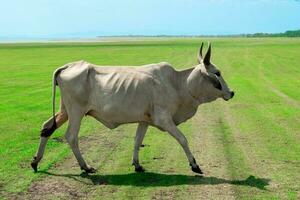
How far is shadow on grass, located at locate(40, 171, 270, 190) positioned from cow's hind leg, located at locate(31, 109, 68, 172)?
532 millimetres

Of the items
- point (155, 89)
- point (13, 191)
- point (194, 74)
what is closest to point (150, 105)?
point (155, 89)

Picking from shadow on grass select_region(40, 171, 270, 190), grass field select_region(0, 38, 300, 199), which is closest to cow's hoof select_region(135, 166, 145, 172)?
grass field select_region(0, 38, 300, 199)

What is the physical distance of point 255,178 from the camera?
35.1 feet

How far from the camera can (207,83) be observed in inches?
447

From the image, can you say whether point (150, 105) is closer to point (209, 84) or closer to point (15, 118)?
point (209, 84)

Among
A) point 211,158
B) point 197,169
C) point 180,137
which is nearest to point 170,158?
point 211,158

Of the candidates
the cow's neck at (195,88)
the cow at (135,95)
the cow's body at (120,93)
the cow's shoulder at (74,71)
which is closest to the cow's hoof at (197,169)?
the cow at (135,95)

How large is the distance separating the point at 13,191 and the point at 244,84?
75.9ft

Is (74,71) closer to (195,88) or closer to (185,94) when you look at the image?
(185,94)

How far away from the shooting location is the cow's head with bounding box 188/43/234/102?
37.1ft

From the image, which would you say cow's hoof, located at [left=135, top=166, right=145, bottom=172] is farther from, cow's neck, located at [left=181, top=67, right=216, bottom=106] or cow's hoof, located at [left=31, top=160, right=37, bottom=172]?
cow's hoof, located at [left=31, top=160, right=37, bottom=172]

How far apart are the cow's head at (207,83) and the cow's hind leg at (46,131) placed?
9.62ft

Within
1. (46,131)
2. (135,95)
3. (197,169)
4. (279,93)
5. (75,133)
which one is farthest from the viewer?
(279,93)

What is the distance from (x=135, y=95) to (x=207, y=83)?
5.24 feet
